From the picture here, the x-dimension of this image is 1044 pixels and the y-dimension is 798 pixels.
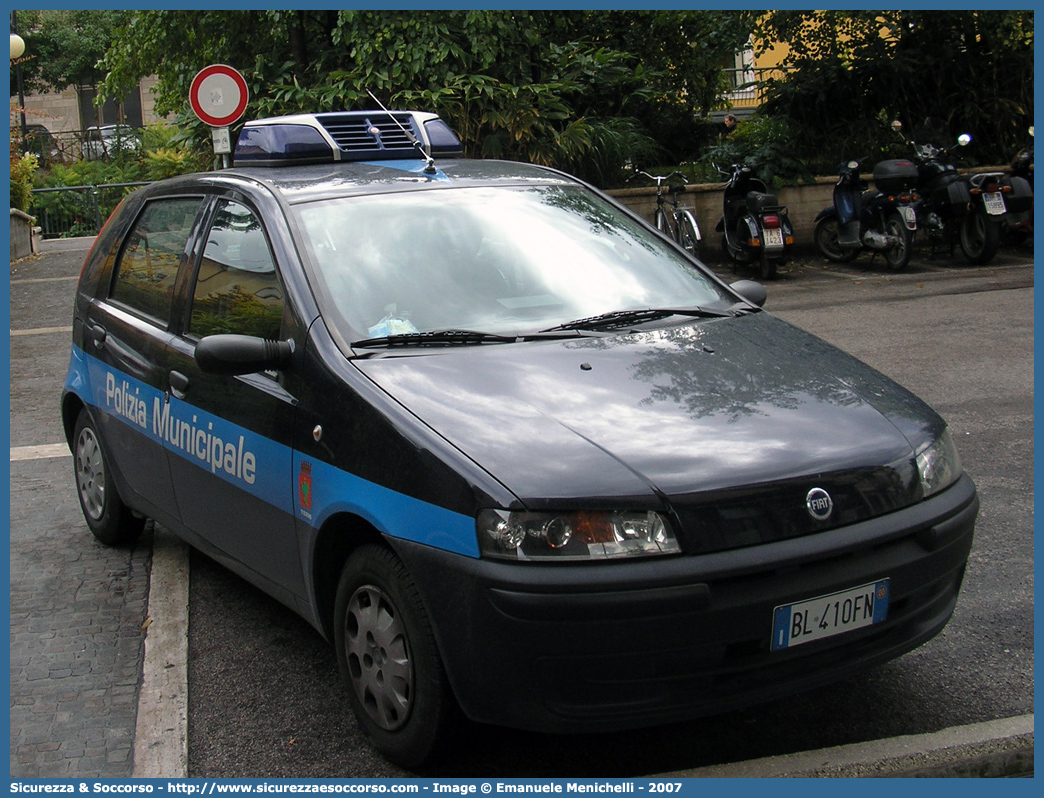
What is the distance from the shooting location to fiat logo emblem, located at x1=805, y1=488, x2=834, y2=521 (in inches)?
117

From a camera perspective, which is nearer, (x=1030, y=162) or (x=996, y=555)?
(x=996, y=555)

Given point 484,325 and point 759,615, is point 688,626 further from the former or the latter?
point 484,325

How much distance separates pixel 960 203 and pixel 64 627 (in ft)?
38.2

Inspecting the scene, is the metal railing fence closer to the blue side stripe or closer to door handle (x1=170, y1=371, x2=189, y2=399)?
the blue side stripe

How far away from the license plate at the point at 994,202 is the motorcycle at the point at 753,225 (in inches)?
87.0

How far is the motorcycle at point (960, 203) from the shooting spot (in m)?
13.4

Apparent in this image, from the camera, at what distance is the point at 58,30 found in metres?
42.1

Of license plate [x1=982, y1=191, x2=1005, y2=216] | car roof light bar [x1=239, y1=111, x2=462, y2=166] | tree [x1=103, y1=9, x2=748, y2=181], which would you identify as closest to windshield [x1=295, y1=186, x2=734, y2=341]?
car roof light bar [x1=239, y1=111, x2=462, y2=166]

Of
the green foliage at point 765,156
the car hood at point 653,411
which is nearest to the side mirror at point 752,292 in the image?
the car hood at point 653,411

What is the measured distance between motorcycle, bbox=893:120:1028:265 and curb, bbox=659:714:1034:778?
1120 cm

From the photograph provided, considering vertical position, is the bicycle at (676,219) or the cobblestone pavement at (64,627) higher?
the bicycle at (676,219)

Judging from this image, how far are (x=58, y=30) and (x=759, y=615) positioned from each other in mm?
44980

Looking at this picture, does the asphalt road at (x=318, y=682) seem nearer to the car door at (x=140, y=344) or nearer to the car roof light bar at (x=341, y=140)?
the car door at (x=140, y=344)

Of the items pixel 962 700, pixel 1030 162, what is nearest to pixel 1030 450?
pixel 962 700
